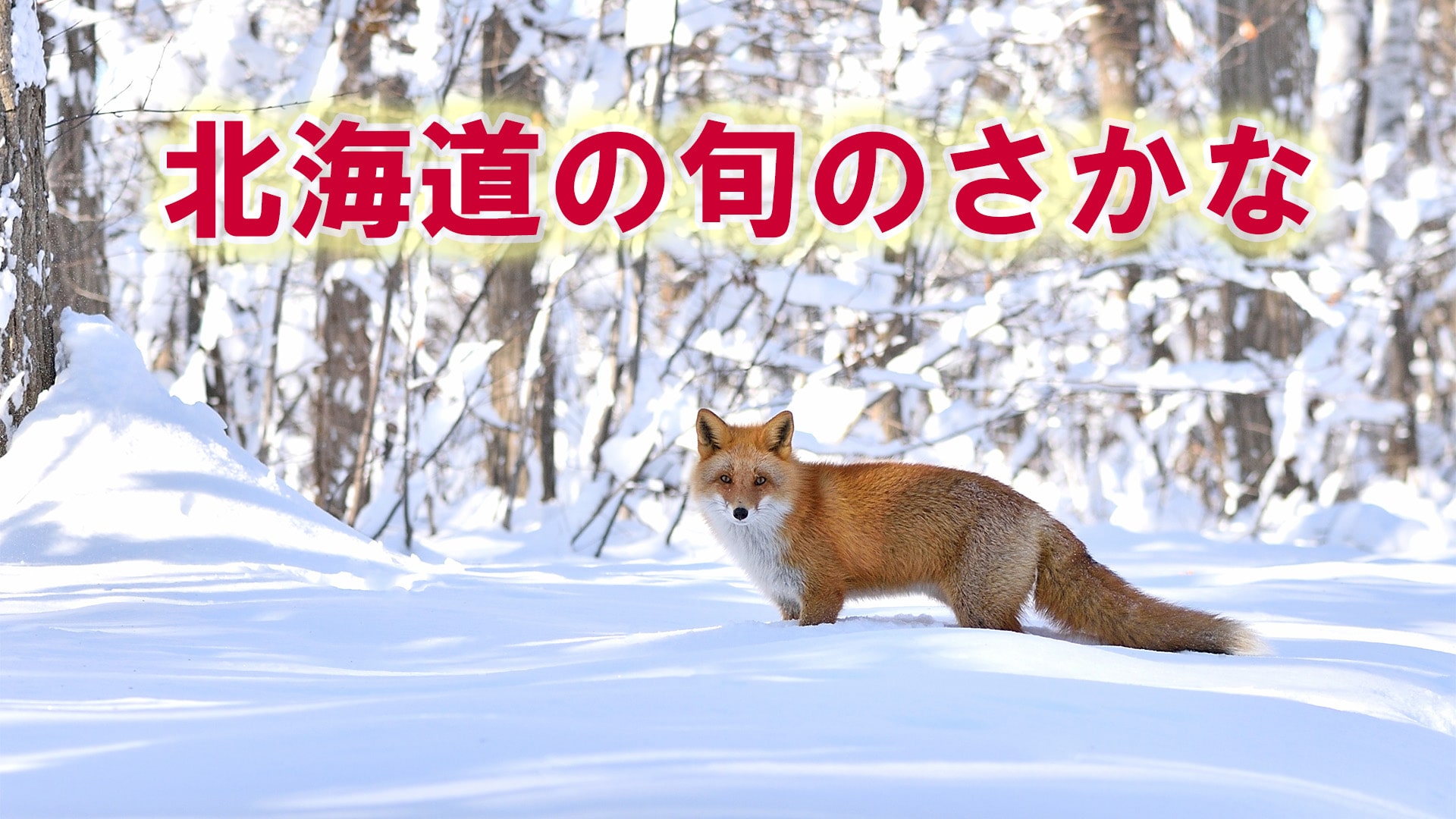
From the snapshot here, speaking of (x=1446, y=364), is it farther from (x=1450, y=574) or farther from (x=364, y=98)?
(x=364, y=98)

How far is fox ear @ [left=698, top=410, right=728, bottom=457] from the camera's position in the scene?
4.58 metres

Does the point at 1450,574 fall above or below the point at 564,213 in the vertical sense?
below

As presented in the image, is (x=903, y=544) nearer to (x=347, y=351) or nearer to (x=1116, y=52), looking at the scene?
(x=347, y=351)

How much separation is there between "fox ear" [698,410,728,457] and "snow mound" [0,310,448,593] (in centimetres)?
155

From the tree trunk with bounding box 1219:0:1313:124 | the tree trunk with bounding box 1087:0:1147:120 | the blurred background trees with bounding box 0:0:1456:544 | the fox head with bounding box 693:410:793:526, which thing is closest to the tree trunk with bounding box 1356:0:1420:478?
the blurred background trees with bounding box 0:0:1456:544

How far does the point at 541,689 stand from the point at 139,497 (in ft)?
10.3

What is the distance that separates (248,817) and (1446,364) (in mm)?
17469

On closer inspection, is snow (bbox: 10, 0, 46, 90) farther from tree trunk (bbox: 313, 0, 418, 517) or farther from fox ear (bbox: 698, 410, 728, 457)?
tree trunk (bbox: 313, 0, 418, 517)

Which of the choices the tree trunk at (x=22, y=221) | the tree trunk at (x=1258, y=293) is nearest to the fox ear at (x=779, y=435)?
the tree trunk at (x=22, y=221)

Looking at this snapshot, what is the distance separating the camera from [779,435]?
15.0 feet

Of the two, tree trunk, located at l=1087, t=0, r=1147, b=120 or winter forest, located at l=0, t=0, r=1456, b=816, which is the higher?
tree trunk, located at l=1087, t=0, r=1147, b=120

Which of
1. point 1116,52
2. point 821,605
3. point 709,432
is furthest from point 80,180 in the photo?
point 1116,52

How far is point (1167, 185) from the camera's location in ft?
29.6

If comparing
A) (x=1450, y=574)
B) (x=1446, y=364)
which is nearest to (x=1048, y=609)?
(x=1450, y=574)
